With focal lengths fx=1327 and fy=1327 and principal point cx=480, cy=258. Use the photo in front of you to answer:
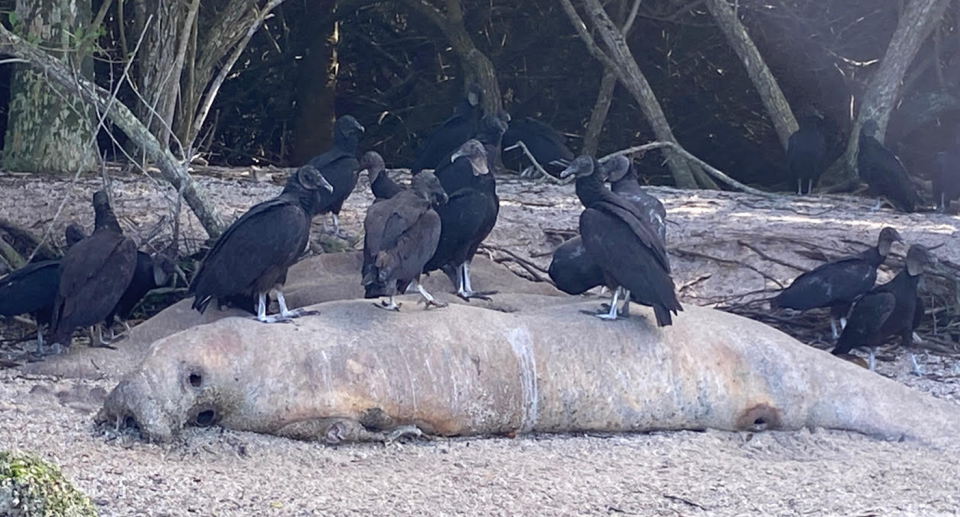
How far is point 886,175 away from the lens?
1102cm

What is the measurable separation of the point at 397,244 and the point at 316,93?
813 centimetres

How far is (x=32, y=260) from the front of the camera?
26.7ft

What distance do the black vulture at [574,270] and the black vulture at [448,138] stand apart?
106 inches

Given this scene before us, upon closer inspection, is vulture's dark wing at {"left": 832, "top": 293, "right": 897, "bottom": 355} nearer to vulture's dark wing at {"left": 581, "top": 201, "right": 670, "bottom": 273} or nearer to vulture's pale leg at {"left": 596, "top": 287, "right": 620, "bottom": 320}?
vulture's dark wing at {"left": 581, "top": 201, "right": 670, "bottom": 273}

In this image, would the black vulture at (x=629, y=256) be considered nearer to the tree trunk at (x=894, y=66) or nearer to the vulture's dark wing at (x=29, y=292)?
the vulture's dark wing at (x=29, y=292)

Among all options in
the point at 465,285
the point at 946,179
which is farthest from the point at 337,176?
the point at 946,179

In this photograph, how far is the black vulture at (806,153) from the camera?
39.0ft

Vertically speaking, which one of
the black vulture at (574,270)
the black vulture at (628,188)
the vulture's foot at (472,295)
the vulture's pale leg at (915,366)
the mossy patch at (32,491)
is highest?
the black vulture at (628,188)

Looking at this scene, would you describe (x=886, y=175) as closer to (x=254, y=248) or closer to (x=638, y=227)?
(x=638, y=227)

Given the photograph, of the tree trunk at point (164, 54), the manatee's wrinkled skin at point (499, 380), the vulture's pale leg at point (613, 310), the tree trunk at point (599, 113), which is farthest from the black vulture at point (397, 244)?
the tree trunk at point (599, 113)

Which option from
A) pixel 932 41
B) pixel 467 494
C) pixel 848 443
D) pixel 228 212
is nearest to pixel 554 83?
pixel 932 41

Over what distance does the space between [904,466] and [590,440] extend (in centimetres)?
135

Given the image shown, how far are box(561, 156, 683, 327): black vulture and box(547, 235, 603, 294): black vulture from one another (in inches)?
25.8

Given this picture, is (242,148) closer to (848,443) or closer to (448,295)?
(448,295)
